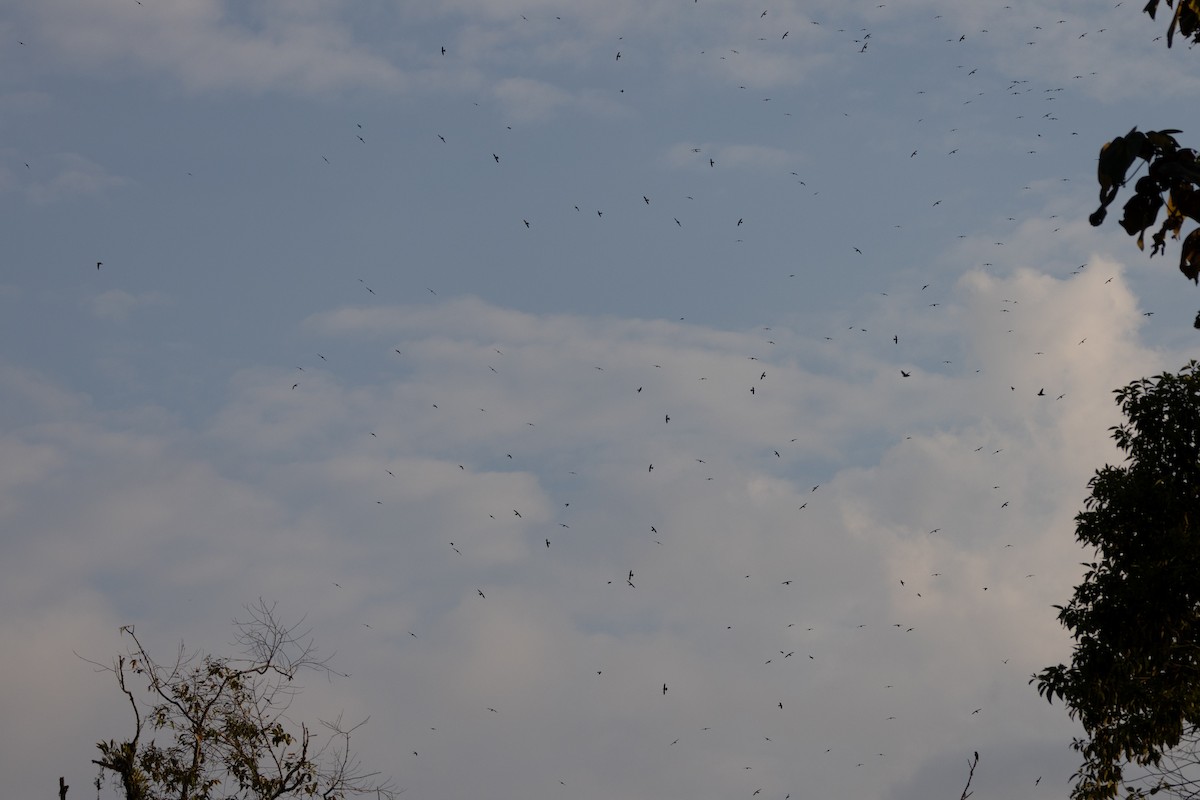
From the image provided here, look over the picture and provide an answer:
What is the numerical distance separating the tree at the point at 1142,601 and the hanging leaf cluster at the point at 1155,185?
18942 mm

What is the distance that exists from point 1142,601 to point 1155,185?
20314 mm

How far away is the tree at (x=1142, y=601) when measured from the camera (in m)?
22.1

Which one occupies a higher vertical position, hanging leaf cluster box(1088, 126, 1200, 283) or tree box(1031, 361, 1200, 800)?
tree box(1031, 361, 1200, 800)

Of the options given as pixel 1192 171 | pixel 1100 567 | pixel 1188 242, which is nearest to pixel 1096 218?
pixel 1192 171

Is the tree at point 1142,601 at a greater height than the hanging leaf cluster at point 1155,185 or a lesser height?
greater

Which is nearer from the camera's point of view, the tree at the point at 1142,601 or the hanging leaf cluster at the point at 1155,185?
the hanging leaf cluster at the point at 1155,185

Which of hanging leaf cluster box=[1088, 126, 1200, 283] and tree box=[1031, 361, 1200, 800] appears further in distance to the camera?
tree box=[1031, 361, 1200, 800]

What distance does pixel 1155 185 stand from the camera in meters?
4.25

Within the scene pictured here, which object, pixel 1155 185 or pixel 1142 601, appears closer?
pixel 1155 185

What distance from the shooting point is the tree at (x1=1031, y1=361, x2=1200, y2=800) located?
869 inches

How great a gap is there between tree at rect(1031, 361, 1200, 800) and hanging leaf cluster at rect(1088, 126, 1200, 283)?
62.1 feet

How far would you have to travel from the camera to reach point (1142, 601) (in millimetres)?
22391

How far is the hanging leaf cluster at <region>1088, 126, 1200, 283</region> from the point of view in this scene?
12.2 ft

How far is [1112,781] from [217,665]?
58.4 ft
